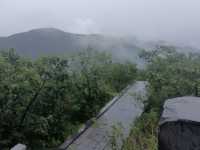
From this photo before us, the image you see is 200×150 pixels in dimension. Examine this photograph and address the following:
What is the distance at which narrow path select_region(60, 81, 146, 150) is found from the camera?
471cm

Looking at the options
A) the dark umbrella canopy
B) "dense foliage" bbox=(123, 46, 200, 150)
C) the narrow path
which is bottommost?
the narrow path

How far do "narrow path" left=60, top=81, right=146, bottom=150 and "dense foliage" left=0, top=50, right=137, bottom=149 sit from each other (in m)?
0.71

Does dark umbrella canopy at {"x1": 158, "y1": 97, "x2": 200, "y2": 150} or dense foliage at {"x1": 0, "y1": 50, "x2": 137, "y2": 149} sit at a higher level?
dark umbrella canopy at {"x1": 158, "y1": 97, "x2": 200, "y2": 150}

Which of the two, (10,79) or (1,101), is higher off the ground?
(10,79)

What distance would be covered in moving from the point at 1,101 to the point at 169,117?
4.74 m

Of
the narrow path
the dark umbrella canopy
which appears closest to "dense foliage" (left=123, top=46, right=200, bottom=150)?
the narrow path

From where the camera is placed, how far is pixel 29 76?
18.3 feet

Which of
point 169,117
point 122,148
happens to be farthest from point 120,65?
point 169,117

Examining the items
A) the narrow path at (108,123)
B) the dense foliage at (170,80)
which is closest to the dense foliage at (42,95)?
the narrow path at (108,123)

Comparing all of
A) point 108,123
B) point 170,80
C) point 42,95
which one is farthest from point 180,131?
point 42,95

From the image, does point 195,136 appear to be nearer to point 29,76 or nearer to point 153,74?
point 153,74

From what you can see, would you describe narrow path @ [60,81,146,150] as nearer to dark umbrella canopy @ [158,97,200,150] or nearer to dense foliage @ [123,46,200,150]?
dense foliage @ [123,46,200,150]

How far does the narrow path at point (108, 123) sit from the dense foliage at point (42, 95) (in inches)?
28.0

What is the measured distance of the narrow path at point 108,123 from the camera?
471 centimetres
